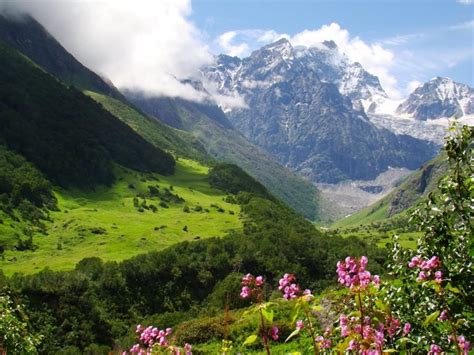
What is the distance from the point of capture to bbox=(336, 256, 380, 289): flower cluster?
802cm

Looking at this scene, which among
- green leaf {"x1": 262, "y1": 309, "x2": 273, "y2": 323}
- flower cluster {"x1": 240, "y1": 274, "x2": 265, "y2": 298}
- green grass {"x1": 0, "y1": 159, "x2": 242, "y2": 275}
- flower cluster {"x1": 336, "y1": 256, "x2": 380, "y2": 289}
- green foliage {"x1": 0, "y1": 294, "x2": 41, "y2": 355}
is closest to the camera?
green leaf {"x1": 262, "y1": 309, "x2": 273, "y2": 323}

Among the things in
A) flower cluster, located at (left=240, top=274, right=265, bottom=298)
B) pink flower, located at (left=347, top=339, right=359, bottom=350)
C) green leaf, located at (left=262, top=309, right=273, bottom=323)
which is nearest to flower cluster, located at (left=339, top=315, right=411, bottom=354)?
pink flower, located at (left=347, top=339, right=359, bottom=350)

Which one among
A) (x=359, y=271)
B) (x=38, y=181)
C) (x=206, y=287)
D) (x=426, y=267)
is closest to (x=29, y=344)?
(x=359, y=271)

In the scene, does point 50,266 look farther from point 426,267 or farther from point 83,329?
point 426,267

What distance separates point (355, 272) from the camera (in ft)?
28.7

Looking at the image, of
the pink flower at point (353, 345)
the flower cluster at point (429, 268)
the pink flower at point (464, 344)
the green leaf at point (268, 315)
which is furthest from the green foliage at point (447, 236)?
the green leaf at point (268, 315)

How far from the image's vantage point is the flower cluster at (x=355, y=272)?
26.3 ft

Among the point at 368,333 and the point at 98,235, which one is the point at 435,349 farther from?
the point at 98,235

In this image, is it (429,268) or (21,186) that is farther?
(21,186)

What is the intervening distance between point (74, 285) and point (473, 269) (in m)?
100

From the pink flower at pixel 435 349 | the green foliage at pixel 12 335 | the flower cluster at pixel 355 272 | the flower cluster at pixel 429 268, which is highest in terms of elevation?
the flower cluster at pixel 429 268

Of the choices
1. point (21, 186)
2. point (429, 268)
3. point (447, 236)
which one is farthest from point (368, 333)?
point (21, 186)

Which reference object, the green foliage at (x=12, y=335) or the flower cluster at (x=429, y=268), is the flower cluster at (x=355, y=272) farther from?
the green foliage at (x=12, y=335)

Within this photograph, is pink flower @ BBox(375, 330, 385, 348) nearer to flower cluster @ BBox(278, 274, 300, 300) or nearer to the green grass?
flower cluster @ BBox(278, 274, 300, 300)
